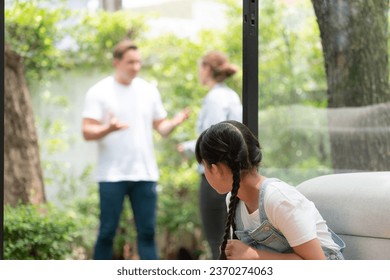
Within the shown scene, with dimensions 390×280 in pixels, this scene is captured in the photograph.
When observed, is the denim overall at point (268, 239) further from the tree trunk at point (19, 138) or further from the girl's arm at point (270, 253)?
the tree trunk at point (19, 138)

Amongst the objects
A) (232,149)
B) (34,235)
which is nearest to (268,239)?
(232,149)

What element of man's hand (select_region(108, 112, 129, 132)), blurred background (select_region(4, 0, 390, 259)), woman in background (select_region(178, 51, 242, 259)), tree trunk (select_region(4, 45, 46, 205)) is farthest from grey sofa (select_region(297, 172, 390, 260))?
tree trunk (select_region(4, 45, 46, 205))

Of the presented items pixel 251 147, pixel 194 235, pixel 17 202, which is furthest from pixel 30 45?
pixel 251 147

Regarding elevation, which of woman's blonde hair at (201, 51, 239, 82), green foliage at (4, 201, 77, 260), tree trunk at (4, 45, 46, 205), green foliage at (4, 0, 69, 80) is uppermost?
green foliage at (4, 0, 69, 80)

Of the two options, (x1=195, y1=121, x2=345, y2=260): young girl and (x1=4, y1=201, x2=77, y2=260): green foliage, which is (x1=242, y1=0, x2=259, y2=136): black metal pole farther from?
(x1=4, y1=201, x2=77, y2=260): green foliage

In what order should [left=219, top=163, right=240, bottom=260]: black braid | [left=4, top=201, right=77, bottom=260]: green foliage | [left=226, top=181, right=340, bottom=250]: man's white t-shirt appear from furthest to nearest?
[left=4, top=201, right=77, bottom=260]: green foliage
[left=219, top=163, right=240, bottom=260]: black braid
[left=226, top=181, right=340, bottom=250]: man's white t-shirt

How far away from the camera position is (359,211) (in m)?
2.38

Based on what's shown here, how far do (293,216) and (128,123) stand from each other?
2.62 meters

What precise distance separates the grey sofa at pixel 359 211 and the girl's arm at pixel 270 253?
0.18 metres

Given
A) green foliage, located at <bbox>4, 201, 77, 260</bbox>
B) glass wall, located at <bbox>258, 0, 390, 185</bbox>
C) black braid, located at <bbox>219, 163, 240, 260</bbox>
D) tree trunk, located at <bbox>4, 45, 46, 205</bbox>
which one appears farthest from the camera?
tree trunk, located at <bbox>4, 45, 46, 205</bbox>

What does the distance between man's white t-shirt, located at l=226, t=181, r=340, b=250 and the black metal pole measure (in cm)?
76

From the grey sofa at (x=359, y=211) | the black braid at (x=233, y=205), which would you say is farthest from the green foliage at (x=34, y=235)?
the grey sofa at (x=359, y=211)

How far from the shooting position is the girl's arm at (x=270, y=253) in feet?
7.33

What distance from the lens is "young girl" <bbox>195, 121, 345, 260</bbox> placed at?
2258 mm
